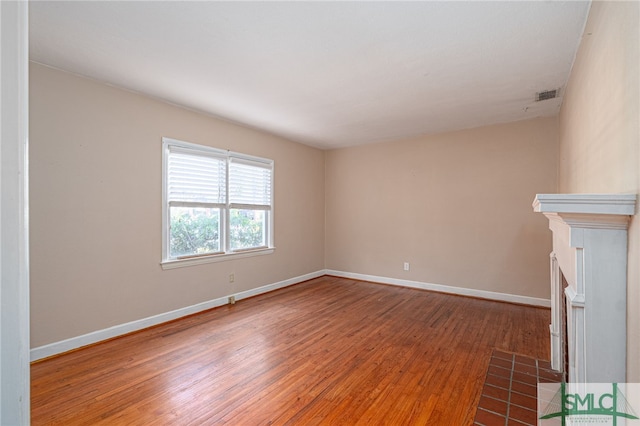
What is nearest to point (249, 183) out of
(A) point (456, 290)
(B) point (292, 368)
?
(B) point (292, 368)

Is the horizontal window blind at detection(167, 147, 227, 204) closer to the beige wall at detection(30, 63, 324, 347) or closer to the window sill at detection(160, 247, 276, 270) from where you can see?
the beige wall at detection(30, 63, 324, 347)

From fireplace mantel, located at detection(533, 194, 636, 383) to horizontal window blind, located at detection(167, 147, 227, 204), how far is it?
11.5ft

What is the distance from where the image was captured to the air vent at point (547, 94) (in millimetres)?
3143

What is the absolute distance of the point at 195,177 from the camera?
3.78 metres

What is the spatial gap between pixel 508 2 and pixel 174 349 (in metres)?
3.69

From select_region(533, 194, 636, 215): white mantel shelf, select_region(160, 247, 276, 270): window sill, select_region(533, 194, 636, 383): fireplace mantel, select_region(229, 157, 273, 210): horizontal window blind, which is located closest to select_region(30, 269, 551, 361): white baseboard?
select_region(160, 247, 276, 270): window sill

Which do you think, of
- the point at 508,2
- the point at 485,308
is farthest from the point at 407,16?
the point at 485,308

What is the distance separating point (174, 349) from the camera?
2801 millimetres

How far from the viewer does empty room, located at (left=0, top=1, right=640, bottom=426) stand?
4.18 ft

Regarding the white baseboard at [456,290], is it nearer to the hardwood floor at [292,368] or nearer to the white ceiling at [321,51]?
the hardwood floor at [292,368]

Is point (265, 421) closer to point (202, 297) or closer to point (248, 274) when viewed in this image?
point (202, 297)

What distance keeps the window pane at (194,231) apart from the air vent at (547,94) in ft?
13.1

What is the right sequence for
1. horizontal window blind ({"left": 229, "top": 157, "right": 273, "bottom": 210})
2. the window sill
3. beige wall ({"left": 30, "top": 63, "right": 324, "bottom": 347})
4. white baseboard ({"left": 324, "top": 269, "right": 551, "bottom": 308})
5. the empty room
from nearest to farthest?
the empty room < beige wall ({"left": 30, "top": 63, "right": 324, "bottom": 347}) < the window sill < white baseboard ({"left": 324, "top": 269, "right": 551, "bottom": 308}) < horizontal window blind ({"left": 229, "top": 157, "right": 273, "bottom": 210})

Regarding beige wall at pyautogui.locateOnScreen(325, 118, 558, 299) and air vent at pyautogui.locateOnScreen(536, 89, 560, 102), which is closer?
air vent at pyautogui.locateOnScreen(536, 89, 560, 102)
